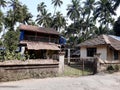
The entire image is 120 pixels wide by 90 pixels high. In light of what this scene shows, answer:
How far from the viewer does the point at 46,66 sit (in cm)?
1767

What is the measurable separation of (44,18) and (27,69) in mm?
42313

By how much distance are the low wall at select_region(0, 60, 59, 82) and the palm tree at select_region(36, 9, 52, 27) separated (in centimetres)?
4021

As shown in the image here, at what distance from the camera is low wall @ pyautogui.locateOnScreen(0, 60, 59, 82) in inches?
608

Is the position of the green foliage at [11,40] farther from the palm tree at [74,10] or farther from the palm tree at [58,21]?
the palm tree at [74,10]

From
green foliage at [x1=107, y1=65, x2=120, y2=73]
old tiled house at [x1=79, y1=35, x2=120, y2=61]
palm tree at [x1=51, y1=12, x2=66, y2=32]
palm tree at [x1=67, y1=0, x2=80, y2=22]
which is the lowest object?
green foliage at [x1=107, y1=65, x2=120, y2=73]

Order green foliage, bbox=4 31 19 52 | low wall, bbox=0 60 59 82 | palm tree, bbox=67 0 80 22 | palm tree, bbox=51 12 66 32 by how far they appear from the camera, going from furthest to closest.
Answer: palm tree, bbox=67 0 80 22
palm tree, bbox=51 12 66 32
green foliage, bbox=4 31 19 52
low wall, bbox=0 60 59 82

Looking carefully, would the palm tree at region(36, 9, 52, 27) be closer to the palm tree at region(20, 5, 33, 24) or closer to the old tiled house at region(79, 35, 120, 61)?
the palm tree at region(20, 5, 33, 24)

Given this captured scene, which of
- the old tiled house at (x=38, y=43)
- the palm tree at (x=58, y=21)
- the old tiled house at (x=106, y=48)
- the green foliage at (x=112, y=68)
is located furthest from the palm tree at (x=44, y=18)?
the green foliage at (x=112, y=68)

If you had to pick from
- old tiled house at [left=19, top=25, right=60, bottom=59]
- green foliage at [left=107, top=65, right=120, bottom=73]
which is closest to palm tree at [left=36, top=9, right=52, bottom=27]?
old tiled house at [left=19, top=25, right=60, bottom=59]

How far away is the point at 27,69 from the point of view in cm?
1656

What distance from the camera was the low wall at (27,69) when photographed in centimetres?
1543

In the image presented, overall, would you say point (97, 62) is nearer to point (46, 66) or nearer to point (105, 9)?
point (46, 66)

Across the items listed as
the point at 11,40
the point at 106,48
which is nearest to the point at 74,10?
the point at 106,48

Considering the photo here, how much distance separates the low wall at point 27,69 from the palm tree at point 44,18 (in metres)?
40.2
